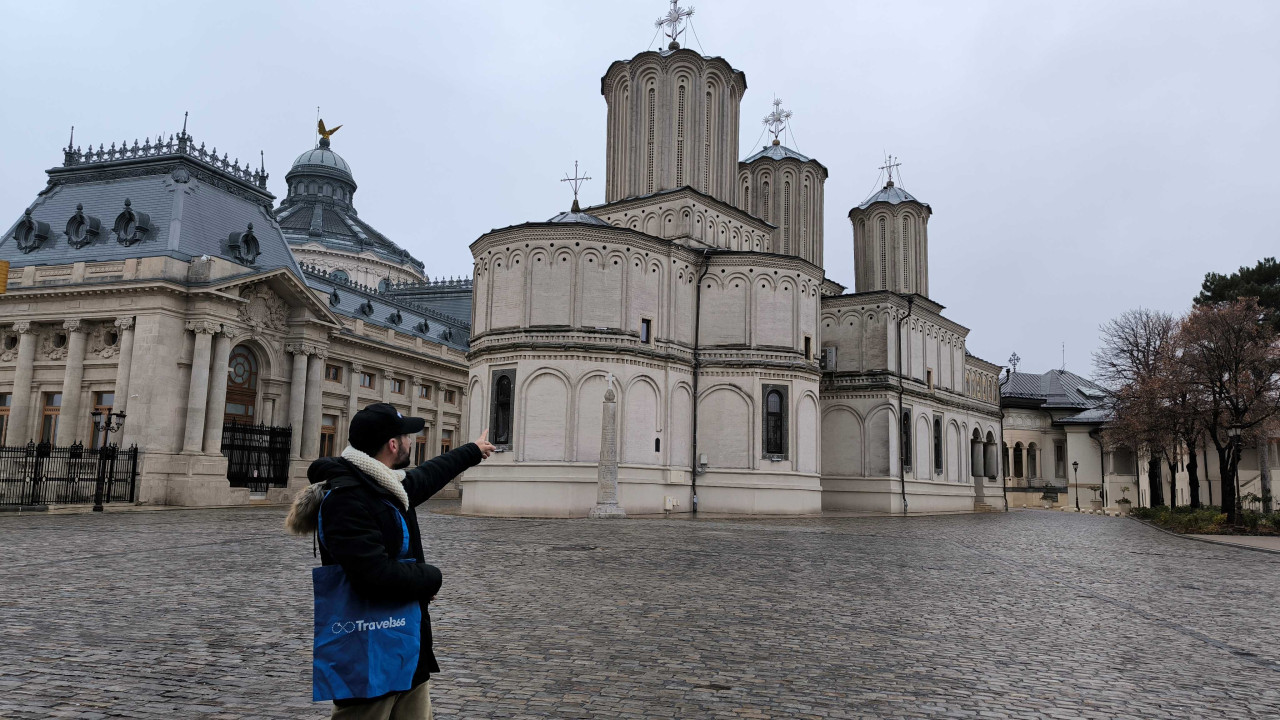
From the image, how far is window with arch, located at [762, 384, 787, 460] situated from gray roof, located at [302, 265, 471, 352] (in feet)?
69.9

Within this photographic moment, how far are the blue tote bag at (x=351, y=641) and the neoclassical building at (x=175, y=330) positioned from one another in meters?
37.2

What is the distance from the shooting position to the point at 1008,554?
20891mm

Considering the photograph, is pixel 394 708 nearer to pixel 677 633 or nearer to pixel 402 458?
pixel 402 458

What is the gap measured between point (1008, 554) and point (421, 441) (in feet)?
143

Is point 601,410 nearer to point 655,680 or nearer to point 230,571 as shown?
point 230,571

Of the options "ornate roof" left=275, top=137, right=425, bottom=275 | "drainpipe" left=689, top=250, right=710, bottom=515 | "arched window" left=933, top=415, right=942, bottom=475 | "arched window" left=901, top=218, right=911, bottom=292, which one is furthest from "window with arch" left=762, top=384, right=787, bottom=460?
"ornate roof" left=275, top=137, right=425, bottom=275

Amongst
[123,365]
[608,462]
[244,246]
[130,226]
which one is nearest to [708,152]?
[608,462]

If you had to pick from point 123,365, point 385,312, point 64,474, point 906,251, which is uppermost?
point 906,251

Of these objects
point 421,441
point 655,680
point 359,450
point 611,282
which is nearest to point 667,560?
point 655,680

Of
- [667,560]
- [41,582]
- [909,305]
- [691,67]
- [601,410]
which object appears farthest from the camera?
[909,305]

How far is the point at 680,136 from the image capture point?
1673 inches

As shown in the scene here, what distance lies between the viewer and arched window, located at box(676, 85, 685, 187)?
42.2 m

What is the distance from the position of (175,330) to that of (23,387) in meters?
7.66

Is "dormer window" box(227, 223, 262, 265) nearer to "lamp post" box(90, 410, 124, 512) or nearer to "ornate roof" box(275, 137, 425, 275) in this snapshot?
"lamp post" box(90, 410, 124, 512)
